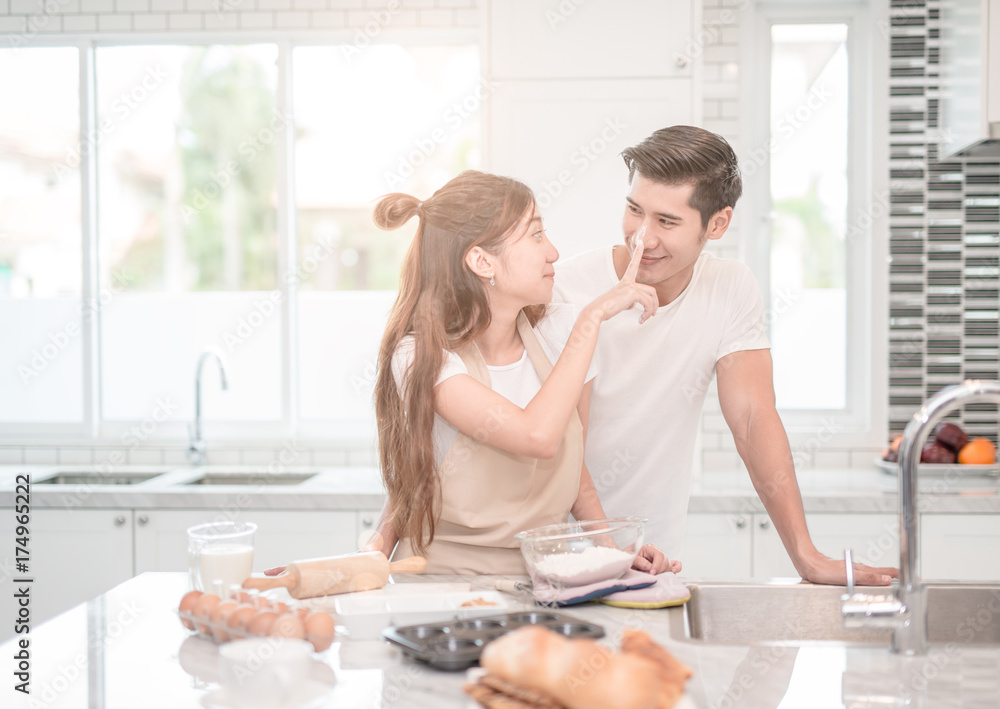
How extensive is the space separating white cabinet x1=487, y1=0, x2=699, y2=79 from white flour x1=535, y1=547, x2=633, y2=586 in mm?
2015

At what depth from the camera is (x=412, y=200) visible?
1.82 m

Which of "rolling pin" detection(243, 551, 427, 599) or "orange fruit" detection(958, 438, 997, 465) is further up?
"rolling pin" detection(243, 551, 427, 599)

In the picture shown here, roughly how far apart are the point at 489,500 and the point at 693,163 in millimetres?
874

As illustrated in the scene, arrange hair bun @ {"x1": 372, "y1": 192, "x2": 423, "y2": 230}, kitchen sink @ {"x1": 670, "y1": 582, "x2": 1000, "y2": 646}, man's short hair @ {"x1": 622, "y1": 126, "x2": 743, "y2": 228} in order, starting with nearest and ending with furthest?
kitchen sink @ {"x1": 670, "y1": 582, "x2": 1000, "y2": 646}, hair bun @ {"x1": 372, "y1": 192, "x2": 423, "y2": 230}, man's short hair @ {"x1": 622, "y1": 126, "x2": 743, "y2": 228}

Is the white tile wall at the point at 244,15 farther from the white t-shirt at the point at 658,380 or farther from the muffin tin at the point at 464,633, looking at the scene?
the muffin tin at the point at 464,633

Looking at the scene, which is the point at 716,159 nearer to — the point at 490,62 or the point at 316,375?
the point at 490,62

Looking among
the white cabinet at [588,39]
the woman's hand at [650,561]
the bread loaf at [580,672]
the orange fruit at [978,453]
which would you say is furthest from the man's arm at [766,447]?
the orange fruit at [978,453]

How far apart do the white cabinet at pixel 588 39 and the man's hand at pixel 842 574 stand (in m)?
1.90

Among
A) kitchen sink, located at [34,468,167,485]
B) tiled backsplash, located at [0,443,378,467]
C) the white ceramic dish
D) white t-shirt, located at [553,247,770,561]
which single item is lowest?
kitchen sink, located at [34,468,167,485]

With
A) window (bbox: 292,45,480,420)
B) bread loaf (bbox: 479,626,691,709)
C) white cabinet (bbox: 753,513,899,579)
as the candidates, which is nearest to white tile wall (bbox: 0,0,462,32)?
window (bbox: 292,45,480,420)

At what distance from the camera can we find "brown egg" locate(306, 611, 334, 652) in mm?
1175

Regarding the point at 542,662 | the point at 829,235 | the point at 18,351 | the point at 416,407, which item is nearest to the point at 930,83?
the point at 829,235

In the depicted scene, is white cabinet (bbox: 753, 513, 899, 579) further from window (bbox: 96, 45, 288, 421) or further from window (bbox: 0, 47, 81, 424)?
window (bbox: 0, 47, 81, 424)

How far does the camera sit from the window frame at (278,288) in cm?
350
